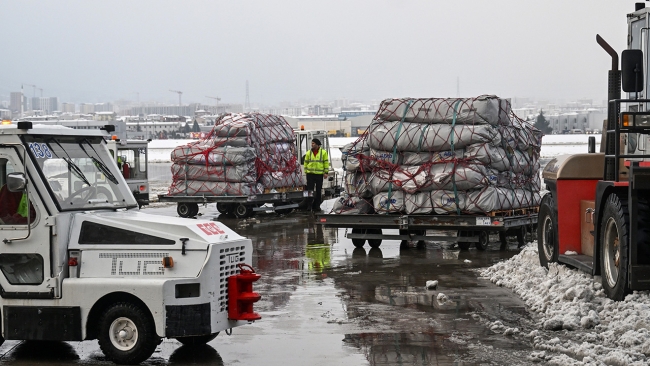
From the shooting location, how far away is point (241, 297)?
8578 millimetres

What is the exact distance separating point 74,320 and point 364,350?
2.73 metres

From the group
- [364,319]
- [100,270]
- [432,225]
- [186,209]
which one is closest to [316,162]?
[186,209]

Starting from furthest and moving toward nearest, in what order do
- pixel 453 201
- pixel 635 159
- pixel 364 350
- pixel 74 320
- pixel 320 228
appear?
pixel 320 228, pixel 453 201, pixel 635 159, pixel 364 350, pixel 74 320

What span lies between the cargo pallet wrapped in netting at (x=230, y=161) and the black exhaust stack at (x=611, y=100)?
14223 mm

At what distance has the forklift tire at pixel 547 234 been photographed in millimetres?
12586

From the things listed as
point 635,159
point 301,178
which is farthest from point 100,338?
point 301,178

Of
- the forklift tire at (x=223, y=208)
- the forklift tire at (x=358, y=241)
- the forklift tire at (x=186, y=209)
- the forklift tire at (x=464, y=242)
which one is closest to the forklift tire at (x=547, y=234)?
the forklift tire at (x=464, y=242)

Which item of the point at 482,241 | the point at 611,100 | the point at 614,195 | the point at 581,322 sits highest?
the point at 611,100

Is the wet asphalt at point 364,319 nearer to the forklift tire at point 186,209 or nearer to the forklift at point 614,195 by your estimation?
the forklift at point 614,195

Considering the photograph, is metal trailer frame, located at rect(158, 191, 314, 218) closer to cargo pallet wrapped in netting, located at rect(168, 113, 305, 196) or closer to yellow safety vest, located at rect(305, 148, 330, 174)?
cargo pallet wrapped in netting, located at rect(168, 113, 305, 196)

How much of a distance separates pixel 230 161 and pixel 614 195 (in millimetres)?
15217

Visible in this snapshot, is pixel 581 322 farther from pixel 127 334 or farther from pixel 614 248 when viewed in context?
pixel 127 334

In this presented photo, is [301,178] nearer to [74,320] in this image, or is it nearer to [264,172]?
[264,172]

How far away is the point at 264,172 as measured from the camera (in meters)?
25.2
